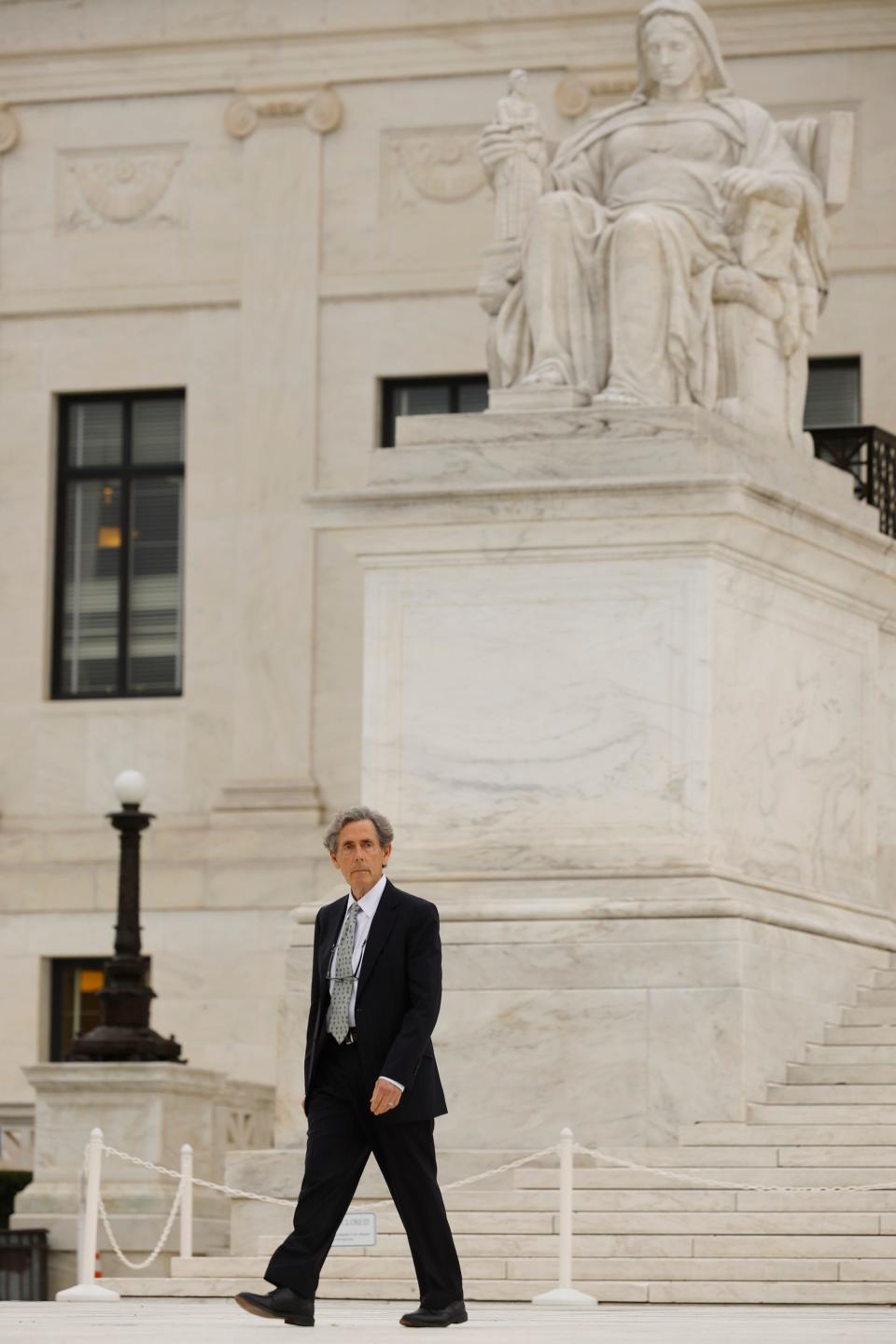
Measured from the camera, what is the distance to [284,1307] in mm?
10344

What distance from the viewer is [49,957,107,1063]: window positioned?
25.1 m

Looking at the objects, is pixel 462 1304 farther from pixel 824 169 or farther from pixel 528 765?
pixel 824 169

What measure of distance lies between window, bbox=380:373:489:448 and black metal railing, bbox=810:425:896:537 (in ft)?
16.0

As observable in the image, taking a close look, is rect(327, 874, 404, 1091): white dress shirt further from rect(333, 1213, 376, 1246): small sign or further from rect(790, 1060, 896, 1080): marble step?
rect(790, 1060, 896, 1080): marble step

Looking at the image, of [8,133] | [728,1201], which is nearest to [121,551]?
[8,133]

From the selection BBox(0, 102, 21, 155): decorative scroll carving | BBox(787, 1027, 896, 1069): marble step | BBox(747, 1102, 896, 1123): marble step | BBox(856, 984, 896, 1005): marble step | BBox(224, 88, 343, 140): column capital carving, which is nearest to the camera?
BBox(747, 1102, 896, 1123): marble step

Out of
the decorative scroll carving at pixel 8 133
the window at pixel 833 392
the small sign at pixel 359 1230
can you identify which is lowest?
the small sign at pixel 359 1230

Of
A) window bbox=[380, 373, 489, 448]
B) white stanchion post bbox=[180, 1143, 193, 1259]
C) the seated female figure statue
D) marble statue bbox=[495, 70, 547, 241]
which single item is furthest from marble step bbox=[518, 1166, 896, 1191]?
window bbox=[380, 373, 489, 448]

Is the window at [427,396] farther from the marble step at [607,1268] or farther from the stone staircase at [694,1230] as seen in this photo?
the marble step at [607,1268]

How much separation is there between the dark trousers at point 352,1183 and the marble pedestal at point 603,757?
484 cm

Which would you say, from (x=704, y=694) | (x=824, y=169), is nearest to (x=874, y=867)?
(x=704, y=694)

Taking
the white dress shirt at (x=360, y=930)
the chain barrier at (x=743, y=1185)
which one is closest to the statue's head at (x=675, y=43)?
the chain barrier at (x=743, y=1185)

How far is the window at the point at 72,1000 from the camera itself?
25109mm

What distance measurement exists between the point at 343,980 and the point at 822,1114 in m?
5.06
